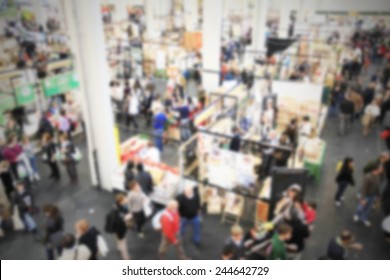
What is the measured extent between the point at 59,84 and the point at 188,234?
5.05m

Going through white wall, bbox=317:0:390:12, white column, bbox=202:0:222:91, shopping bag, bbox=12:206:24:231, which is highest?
white wall, bbox=317:0:390:12

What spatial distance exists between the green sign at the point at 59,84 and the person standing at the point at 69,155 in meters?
1.97

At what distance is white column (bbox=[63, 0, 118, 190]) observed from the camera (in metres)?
5.36

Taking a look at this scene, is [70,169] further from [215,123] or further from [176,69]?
[176,69]

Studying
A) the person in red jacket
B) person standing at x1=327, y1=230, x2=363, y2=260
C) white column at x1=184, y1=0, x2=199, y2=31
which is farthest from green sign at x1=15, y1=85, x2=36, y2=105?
white column at x1=184, y1=0, x2=199, y2=31

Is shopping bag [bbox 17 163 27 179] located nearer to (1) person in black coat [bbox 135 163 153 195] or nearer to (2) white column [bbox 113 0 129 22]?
(1) person in black coat [bbox 135 163 153 195]

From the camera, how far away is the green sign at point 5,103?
6.99 meters

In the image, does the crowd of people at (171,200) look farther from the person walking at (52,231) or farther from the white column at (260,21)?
the white column at (260,21)

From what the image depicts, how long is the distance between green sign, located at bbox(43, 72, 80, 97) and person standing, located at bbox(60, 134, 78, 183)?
1.97m

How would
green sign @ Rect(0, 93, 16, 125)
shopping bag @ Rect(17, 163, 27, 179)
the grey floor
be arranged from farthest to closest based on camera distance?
green sign @ Rect(0, 93, 16, 125), shopping bag @ Rect(17, 163, 27, 179), the grey floor

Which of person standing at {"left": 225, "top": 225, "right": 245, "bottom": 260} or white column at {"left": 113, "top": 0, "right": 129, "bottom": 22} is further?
white column at {"left": 113, "top": 0, "right": 129, "bottom": 22}

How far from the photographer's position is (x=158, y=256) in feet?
16.2

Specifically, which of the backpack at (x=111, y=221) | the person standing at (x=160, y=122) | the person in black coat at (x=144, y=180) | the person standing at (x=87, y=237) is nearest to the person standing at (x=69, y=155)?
the person in black coat at (x=144, y=180)

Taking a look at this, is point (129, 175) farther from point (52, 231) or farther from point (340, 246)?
point (340, 246)
